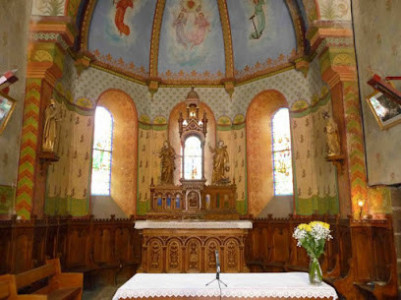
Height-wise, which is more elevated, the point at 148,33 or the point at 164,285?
the point at 148,33

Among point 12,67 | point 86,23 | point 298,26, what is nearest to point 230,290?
point 12,67

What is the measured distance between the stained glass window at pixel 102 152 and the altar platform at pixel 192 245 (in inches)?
142

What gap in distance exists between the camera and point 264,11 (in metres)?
14.4

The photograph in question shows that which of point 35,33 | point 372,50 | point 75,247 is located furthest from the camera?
point 75,247

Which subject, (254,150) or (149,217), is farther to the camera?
(254,150)

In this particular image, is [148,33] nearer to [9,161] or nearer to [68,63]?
[68,63]

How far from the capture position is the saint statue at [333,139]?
32.8 feet

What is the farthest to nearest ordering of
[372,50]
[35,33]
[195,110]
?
1. [195,110]
2. [35,33]
3. [372,50]

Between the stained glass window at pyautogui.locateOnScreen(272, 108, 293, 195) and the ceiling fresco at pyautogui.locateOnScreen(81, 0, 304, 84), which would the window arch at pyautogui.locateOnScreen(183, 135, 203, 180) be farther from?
the stained glass window at pyautogui.locateOnScreen(272, 108, 293, 195)

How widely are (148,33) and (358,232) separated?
1117 cm

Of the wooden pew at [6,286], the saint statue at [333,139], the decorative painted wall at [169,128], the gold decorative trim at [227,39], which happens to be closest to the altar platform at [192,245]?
the decorative painted wall at [169,128]

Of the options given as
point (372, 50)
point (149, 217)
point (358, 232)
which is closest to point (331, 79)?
point (372, 50)

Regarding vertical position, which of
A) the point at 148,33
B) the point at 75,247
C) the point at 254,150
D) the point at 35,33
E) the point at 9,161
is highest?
the point at 148,33

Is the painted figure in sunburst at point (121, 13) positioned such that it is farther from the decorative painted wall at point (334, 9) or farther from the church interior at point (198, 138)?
the decorative painted wall at point (334, 9)
